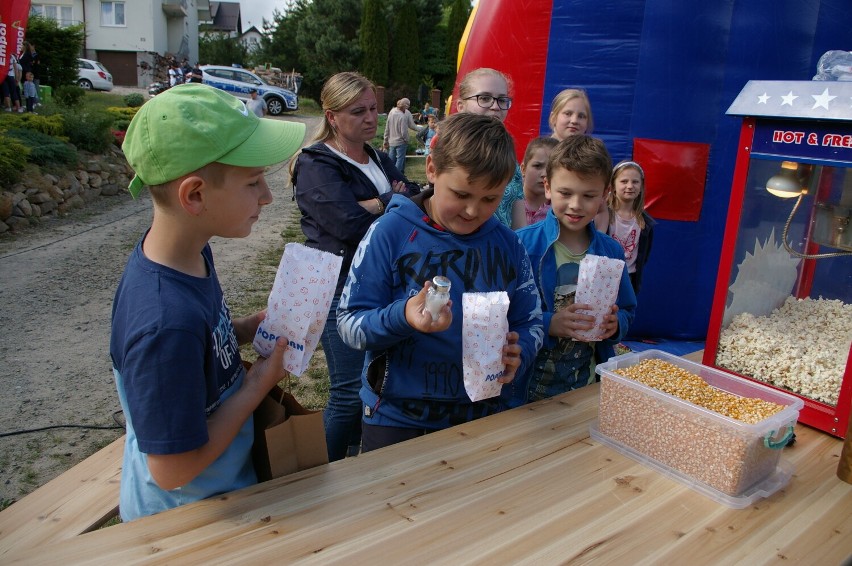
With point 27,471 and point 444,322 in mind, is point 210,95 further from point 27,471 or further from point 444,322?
point 27,471

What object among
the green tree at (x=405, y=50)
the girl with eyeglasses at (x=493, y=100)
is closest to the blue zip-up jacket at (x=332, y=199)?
the girl with eyeglasses at (x=493, y=100)

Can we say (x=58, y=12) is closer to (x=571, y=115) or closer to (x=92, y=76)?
(x=92, y=76)

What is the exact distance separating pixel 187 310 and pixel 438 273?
0.72 meters

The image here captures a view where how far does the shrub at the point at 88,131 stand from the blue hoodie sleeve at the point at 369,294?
10351 mm

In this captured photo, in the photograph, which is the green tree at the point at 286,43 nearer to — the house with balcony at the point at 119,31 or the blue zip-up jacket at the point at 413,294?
the house with balcony at the point at 119,31

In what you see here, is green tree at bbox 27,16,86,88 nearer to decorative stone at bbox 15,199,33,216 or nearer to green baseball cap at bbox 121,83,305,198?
decorative stone at bbox 15,199,33,216

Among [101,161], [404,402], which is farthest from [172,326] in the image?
[101,161]

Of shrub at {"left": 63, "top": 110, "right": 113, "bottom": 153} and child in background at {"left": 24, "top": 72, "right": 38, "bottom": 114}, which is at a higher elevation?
child in background at {"left": 24, "top": 72, "right": 38, "bottom": 114}

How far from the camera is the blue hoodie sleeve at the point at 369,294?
162cm

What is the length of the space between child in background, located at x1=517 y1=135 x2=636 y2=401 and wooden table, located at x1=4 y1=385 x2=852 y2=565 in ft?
2.04

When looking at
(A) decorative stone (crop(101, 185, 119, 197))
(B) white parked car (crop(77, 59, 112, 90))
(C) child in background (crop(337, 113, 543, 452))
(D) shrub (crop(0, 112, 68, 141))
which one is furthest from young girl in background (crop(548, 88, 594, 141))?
(B) white parked car (crop(77, 59, 112, 90))

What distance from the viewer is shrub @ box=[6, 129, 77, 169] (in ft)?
29.2

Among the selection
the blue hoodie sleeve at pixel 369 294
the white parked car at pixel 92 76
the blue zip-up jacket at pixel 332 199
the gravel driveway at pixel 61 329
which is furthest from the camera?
the white parked car at pixel 92 76

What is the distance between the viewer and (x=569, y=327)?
1888 mm
